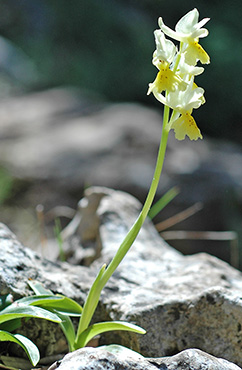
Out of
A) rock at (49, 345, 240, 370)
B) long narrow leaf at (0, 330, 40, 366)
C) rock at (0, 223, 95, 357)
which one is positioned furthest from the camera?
rock at (0, 223, 95, 357)

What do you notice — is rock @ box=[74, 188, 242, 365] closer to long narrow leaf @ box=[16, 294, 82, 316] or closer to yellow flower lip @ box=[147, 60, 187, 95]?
long narrow leaf @ box=[16, 294, 82, 316]

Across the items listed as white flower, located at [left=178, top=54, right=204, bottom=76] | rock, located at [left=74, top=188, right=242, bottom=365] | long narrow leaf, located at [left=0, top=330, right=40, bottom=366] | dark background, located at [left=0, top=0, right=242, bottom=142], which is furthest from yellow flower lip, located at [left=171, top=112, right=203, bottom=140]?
dark background, located at [left=0, top=0, right=242, bottom=142]

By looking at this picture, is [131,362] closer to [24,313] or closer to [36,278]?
[24,313]

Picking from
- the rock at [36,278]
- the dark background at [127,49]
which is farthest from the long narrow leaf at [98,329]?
the dark background at [127,49]

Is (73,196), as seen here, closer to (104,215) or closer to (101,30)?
(104,215)

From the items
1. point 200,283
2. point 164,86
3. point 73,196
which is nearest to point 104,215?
point 200,283

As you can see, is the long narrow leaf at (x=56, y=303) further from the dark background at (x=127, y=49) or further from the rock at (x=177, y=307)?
the dark background at (x=127, y=49)

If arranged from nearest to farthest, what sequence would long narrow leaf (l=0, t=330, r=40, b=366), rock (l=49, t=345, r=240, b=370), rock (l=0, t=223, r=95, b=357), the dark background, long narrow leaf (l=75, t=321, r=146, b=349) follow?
rock (l=49, t=345, r=240, b=370), long narrow leaf (l=0, t=330, r=40, b=366), long narrow leaf (l=75, t=321, r=146, b=349), rock (l=0, t=223, r=95, b=357), the dark background

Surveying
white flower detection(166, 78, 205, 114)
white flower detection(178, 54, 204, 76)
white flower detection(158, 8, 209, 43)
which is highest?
white flower detection(158, 8, 209, 43)

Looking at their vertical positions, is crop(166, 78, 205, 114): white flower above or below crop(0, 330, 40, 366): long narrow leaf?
above
